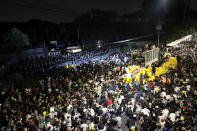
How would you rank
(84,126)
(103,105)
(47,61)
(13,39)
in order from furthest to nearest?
(13,39) < (47,61) < (103,105) < (84,126)

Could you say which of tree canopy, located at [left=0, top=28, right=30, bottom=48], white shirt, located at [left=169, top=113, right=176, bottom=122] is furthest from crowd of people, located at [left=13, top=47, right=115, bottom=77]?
white shirt, located at [left=169, top=113, right=176, bottom=122]

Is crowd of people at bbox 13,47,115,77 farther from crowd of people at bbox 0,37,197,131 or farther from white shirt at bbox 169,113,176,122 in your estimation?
white shirt at bbox 169,113,176,122

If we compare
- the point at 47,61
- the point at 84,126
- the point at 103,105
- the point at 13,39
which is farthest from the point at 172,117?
the point at 13,39

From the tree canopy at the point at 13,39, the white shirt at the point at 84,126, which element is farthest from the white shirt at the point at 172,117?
the tree canopy at the point at 13,39

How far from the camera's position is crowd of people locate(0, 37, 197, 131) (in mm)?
9898

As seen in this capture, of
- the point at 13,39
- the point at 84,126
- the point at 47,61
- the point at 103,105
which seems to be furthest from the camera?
the point at 13,39

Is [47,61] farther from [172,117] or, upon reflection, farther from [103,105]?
[172,117]

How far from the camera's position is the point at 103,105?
480 inches

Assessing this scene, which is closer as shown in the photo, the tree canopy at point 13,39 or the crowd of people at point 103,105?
the crowd of people at point 103,105

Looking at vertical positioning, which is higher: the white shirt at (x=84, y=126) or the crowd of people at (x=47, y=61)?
the crowd of people at (x=47, y=61)

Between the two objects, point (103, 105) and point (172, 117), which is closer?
point (172, 117)

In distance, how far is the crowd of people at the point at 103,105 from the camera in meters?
9.90

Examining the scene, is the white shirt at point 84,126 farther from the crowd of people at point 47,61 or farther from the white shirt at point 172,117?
the crowd of people at point 47,61

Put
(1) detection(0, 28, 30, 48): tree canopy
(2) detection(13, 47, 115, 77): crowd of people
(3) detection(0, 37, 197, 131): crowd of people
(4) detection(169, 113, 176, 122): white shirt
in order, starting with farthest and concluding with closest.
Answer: (1) detection(0, 28, 30, 48): tree canopy < (2) detection(13, 47, 115, 77): crowd of people < (3) detection(0, 37, 197, 131): crowd of people < (4) detection(169, 113, 176, 122): white shirt
